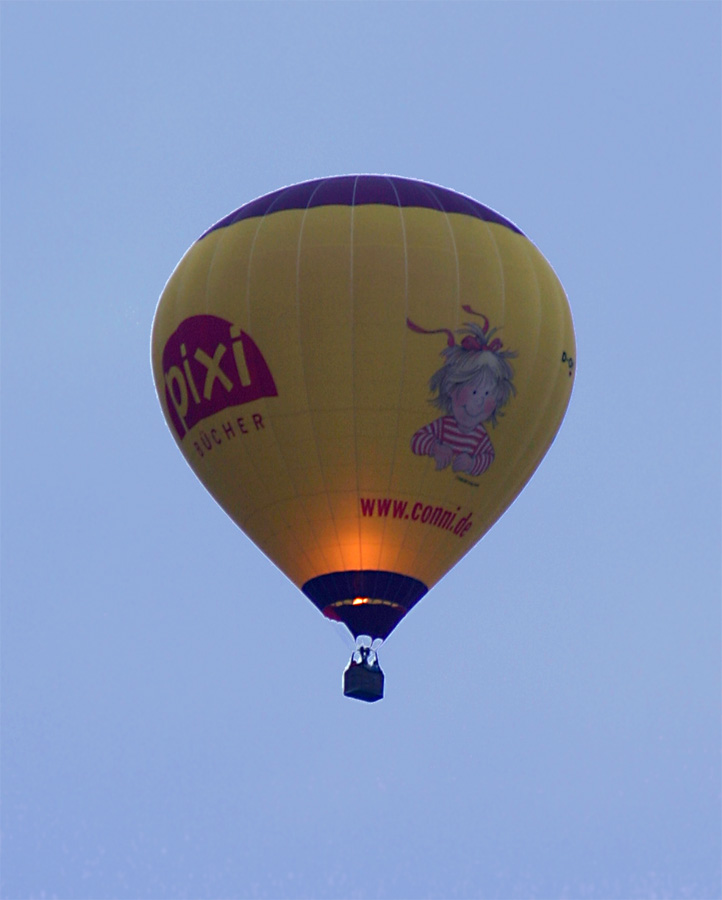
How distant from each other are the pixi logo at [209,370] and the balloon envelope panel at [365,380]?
28 millimetres

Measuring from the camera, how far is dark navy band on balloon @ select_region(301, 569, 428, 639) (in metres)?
44.9

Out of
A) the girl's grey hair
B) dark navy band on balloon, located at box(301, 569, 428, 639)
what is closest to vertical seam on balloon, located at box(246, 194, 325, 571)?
dark navy band on balloon, located at box(301, 569, 428, 639)

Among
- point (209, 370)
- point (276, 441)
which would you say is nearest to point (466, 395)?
point (276, 441)

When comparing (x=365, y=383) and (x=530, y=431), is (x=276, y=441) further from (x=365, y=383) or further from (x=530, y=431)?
(x=530, y=431)

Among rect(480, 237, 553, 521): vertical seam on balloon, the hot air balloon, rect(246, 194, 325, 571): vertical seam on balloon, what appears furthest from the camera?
rect(480, 237, 553, 521): vertical seam on balloon

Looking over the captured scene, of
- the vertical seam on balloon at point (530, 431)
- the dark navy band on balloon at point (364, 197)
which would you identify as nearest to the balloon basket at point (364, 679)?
the vertical seam on balloon at point (530, 431)

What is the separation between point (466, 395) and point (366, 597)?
314 cm

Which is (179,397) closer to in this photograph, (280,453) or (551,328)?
(280,453)

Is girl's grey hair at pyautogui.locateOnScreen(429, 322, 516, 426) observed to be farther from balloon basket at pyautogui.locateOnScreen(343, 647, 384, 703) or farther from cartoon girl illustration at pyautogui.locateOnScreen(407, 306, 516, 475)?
balloon basket at pyautogui.locateOnScreen(343, 647, 384, 703)

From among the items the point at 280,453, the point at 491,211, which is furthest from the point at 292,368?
the point at 491,211

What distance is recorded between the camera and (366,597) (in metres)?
44.9

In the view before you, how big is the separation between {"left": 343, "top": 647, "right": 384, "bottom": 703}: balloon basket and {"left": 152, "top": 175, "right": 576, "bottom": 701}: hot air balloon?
3cm

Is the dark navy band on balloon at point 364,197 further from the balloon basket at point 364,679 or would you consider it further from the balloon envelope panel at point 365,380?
the balloon basket at point 364,679

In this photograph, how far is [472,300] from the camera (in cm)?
4491
